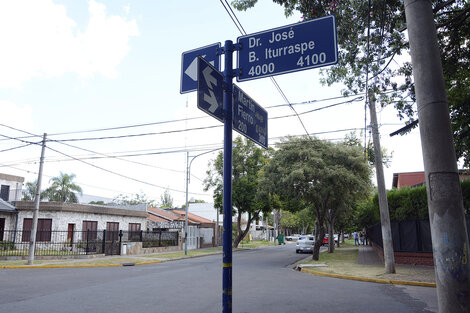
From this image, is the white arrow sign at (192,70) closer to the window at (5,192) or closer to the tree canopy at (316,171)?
the tree canopy at (316,171)

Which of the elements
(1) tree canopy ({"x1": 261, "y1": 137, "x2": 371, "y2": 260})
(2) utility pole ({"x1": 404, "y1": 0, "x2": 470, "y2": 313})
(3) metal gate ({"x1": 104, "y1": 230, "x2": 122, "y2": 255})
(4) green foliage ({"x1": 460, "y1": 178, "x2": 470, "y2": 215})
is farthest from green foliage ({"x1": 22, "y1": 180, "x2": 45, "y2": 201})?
(2) utility pole ({"x1": 404, "y1": 0, "x2": 470, "y2": 313})

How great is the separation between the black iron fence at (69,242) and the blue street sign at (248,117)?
20745 millimetres

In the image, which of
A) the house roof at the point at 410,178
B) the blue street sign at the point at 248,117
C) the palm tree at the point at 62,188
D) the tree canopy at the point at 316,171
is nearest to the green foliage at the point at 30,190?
the palm tree at the point at 62,188

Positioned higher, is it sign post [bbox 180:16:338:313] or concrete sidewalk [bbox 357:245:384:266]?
sign post [bbox 180:16:338:313]

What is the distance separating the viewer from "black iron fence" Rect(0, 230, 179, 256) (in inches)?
910

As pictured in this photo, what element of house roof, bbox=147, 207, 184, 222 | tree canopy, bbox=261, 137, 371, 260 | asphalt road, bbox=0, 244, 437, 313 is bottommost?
asphalt road, bbox=0, 244, 437, 313

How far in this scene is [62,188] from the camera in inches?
1818

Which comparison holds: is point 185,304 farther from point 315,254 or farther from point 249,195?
point 249,195

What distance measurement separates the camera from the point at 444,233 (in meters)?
3.17

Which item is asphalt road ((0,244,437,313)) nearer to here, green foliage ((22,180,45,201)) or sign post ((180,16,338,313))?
sign post ((180,16,338,313))

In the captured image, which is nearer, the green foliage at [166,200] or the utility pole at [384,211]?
the utility pole at [384,211]

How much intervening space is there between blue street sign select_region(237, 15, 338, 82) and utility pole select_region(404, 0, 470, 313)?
92cm

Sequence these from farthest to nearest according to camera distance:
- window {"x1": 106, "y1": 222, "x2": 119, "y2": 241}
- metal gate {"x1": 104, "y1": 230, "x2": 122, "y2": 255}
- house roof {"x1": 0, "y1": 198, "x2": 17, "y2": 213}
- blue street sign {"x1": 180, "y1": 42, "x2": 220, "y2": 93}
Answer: window {"x1": 106, "y1": 222, "x2": 119, "y2": 241} < house roof {"x1": 0, "y1": 198, "x2": 17, "y2": 213} < metal gate {"x1": 104, "y1": 230, "x2": 122, "y2": 255} < blue street sign {"x1": 180, "y1": 42, "x2": 220, "y2": 93}

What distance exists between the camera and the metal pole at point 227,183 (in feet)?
12.3
